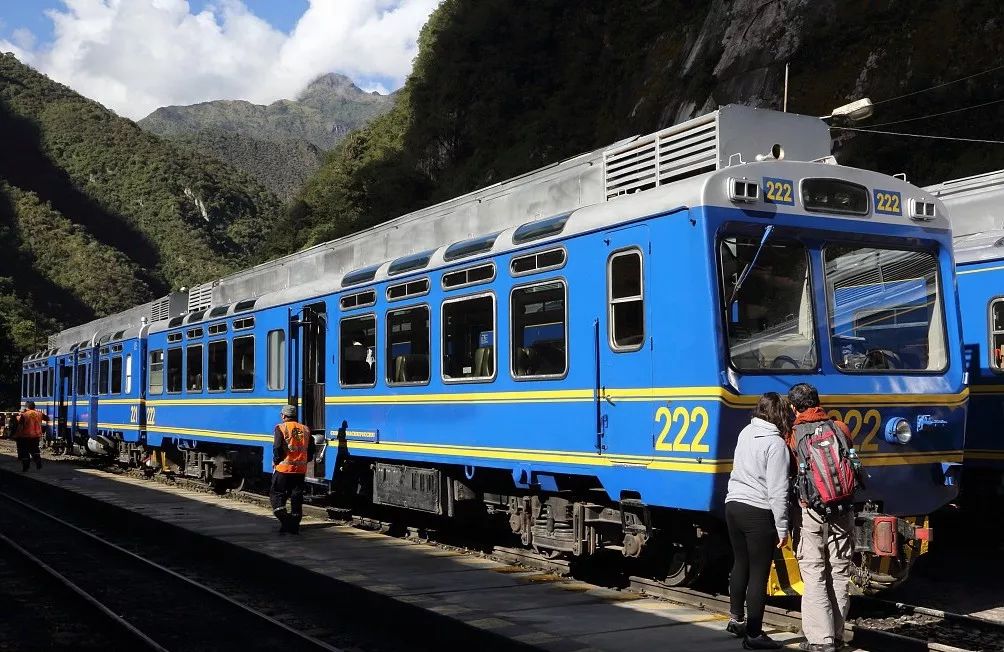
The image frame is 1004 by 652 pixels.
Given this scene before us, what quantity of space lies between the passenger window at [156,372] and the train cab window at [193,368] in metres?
1.62

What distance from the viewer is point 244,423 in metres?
16.3

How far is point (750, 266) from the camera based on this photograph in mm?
7902

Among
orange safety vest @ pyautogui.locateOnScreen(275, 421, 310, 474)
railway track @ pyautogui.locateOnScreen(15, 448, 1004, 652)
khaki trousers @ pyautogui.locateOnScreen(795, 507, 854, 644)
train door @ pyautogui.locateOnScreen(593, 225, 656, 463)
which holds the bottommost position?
railway track @ pyautogui.locateOnScreen(15, 448, 1004, 652)

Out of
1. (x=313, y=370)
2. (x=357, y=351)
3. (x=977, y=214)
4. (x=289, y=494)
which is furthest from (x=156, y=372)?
(x=977, y=214)

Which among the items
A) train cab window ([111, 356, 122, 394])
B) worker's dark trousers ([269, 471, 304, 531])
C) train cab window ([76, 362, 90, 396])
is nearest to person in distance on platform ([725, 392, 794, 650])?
worker's dark trousers ([269, 471, 304, 531])

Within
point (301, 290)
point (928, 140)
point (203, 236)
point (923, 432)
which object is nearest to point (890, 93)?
point (928, 140)

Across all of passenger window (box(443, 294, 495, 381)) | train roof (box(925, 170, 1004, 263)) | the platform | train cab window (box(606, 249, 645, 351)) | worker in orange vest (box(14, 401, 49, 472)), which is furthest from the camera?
worker in orange vest (box(14, 401, 49, 472))

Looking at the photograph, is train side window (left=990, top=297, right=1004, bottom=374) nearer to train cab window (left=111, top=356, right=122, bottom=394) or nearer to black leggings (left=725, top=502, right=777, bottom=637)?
black leggings (left=725, top=502, right=777, bottom=637)

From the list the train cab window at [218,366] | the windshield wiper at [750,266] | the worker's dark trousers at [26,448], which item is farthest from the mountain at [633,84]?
the worker's dark trousers at [26,448]

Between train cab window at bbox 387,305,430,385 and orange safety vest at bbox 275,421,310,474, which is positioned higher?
train cab window at bbox 387,305,430,385

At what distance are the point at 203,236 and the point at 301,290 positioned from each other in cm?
11489

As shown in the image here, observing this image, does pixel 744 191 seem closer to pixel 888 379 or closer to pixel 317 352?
pixel 888 379

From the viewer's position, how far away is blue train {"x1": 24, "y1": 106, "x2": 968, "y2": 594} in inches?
307

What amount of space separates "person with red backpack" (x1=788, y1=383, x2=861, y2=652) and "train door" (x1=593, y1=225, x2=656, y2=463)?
144 cm
